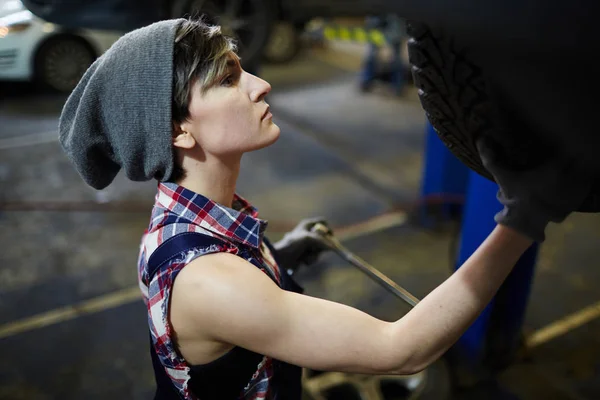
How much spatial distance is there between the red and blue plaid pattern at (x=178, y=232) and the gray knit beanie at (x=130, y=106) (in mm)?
58

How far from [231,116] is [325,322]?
34cm

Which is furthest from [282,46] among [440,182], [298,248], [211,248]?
[211,248]

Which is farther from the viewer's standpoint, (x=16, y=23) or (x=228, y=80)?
(x=16, y=23)

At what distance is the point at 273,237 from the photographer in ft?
9.08

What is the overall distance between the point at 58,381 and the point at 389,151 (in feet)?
9.07

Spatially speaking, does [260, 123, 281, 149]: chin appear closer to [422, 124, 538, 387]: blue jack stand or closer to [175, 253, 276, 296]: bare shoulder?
[175, 253, 276, 296]: bare shoulder

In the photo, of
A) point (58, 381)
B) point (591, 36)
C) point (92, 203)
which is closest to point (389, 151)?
point (92, 203)

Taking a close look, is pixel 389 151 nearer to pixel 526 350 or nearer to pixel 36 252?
pixel 526 350

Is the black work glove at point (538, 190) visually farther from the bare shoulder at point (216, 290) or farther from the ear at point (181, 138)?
the ear at point (181, 138)

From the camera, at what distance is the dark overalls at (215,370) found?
0.80m

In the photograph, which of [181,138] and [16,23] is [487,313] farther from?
[16,23]

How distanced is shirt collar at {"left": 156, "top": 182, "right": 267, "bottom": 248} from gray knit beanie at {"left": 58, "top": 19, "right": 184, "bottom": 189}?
36mm

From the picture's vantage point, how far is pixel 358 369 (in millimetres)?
750

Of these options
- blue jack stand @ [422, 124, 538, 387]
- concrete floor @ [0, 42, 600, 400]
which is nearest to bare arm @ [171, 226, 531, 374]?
blue jack stand @ [422, 124, 538, 387]
